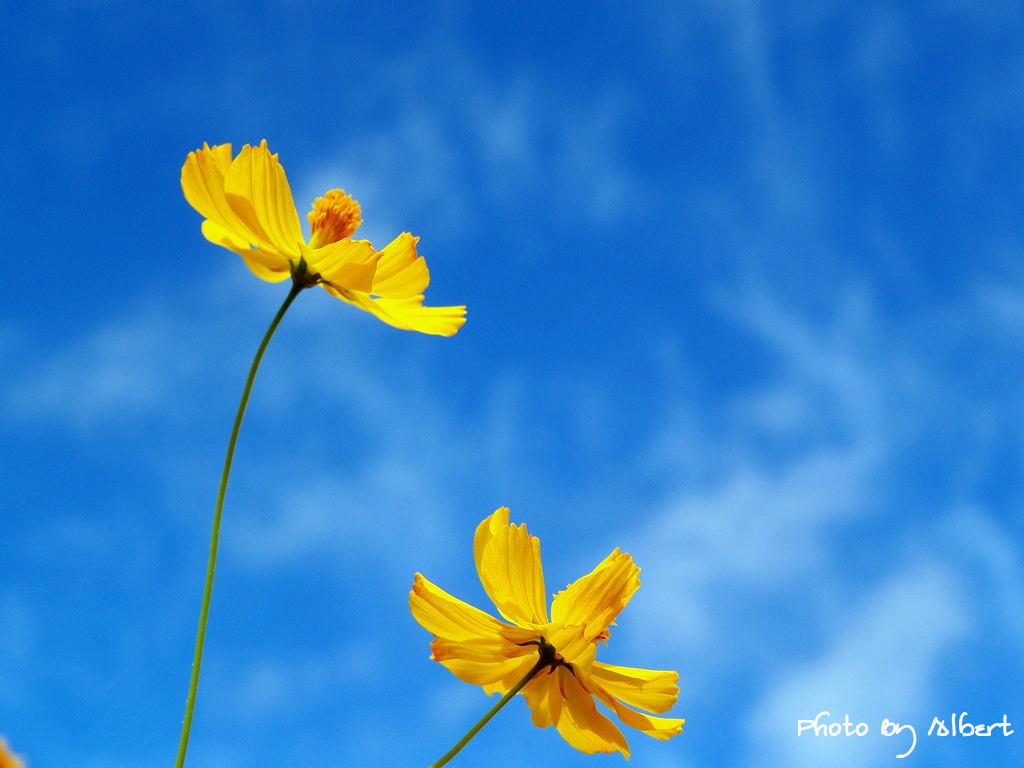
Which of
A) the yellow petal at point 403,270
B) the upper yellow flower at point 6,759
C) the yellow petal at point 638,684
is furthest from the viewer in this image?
the yellow petal at point 403,270

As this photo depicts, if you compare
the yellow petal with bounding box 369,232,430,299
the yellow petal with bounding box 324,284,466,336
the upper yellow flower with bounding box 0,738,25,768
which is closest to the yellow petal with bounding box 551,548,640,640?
the yellow petal with bounding box 324,284,466,336

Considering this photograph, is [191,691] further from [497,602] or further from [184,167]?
[184,167]

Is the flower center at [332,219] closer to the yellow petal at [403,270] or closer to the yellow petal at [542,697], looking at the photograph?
the yellow petal at [403,270]

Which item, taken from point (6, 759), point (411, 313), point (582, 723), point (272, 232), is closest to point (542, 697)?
point (582, 723)

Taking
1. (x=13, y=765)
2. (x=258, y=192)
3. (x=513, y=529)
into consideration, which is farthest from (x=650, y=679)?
(x=13, y=765)

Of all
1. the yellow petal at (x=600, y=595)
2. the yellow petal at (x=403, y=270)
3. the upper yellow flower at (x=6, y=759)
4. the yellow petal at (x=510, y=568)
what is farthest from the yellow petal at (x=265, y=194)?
the upper yellow flower at (x=6, y=759)

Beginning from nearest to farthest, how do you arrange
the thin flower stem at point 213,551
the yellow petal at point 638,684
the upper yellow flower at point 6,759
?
the upper yellow flower at point 6,759, the thin flower stem at point 213,551, the yellow petal at point 638,684
